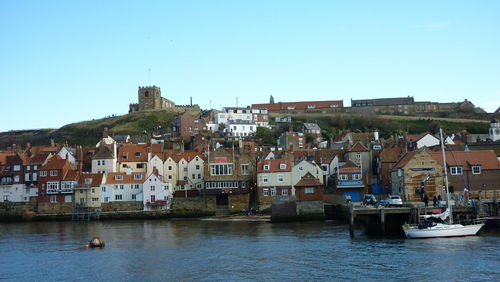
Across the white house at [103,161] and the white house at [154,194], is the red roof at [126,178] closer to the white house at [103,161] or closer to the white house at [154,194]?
the white house at [154,194]

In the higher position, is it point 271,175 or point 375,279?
point 271,175

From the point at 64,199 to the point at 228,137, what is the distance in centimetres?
4329

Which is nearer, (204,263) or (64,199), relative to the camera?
(204,263)

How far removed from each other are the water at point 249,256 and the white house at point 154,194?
712 inches

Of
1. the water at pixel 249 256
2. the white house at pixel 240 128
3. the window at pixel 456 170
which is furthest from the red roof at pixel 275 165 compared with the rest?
the white house at pixel 240 128

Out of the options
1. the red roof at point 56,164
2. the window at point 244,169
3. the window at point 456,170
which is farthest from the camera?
the red roof at point 56,164

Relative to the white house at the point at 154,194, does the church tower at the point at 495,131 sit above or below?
above

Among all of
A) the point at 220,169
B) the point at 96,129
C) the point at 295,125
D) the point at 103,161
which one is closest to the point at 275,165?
the point at 220,169

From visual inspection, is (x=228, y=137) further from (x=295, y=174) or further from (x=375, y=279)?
(x=375, y=279)

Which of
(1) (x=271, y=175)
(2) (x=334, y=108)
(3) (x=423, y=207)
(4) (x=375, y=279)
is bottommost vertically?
(4) (x=375, y=279)

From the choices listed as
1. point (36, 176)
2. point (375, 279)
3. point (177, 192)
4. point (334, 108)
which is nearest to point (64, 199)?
point (36, 176)

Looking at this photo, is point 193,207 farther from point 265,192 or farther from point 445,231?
point 445,231

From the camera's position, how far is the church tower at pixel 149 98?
152 m

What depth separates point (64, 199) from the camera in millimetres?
75875
